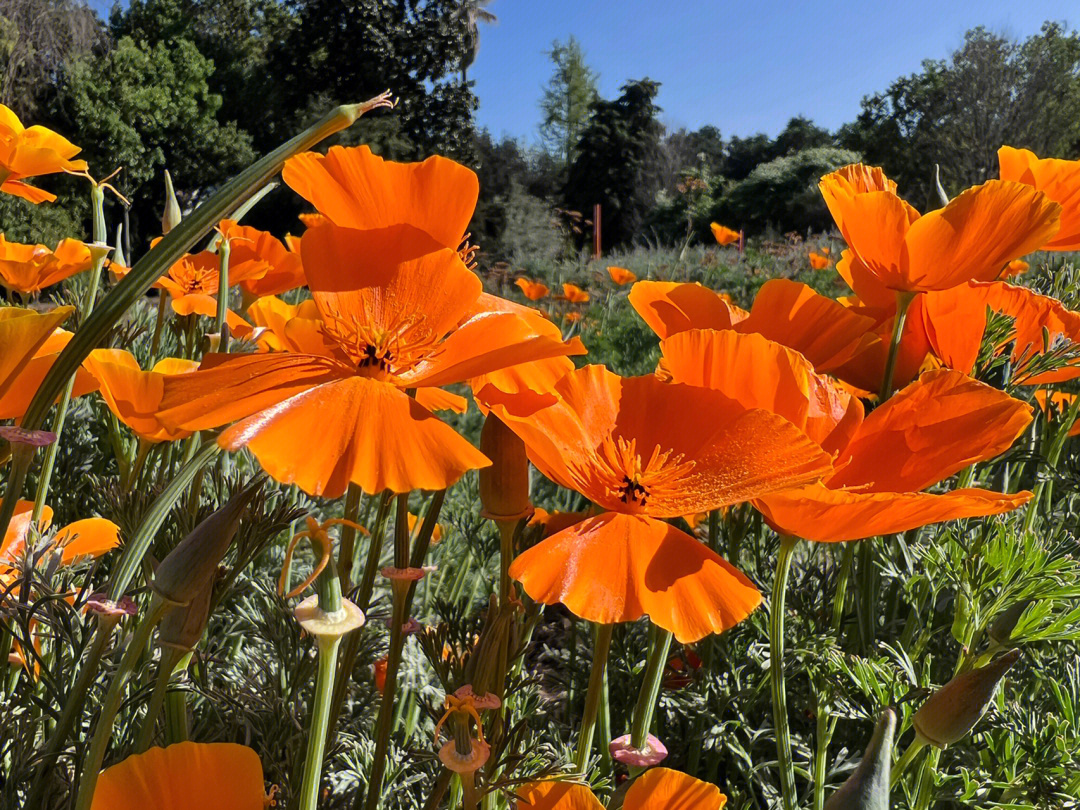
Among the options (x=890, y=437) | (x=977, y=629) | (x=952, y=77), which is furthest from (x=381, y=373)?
(x=952, y=77)

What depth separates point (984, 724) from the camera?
33.8 inches

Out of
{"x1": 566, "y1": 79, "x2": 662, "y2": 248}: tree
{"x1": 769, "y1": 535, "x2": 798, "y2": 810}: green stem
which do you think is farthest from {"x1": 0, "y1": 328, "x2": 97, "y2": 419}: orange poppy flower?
{"x1": 566, "y1": 79, "x2": 662, "y2": 248}: tree

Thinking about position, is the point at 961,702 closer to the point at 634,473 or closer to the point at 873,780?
the point at 873,780

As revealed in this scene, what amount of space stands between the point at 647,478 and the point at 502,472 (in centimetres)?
10

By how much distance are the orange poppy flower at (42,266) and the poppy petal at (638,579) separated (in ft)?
2.72

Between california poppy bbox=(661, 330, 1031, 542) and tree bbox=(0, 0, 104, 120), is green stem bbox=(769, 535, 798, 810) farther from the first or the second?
tree bbox=(0, 0, 104, 120)

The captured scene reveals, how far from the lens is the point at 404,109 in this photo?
57.2ft

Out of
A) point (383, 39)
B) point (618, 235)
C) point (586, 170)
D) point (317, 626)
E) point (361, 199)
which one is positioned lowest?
point (317, 626)

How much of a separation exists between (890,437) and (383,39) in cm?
1896

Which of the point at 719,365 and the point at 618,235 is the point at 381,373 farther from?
the point at 618,235

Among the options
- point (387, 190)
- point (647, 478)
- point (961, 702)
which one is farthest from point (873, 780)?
point (387, 190)

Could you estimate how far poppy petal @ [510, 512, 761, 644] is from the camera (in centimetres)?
45

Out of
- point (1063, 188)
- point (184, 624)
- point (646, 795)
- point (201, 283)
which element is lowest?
point (646, 795)

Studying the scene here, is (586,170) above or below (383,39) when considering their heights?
below
